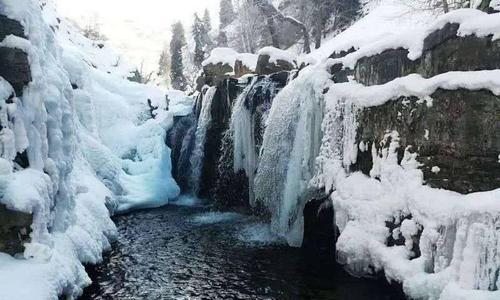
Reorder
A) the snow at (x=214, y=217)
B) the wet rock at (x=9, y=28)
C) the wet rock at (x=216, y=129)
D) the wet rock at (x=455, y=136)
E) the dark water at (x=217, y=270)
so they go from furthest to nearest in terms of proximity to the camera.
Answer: the wet rock at (x=216, y=129)
the snow at (x=214, y=217)
the dark water at (x=217, y=270)
the wet rock at (x=9, y=28)
the wet rock at (x=455, y=136)

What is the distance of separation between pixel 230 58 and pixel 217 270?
579 inches

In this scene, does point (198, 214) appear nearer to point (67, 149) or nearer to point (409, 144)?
point (67, 149)

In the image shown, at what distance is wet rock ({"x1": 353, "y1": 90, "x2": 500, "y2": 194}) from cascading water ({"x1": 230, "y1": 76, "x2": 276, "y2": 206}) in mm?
8017

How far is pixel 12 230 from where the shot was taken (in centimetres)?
696

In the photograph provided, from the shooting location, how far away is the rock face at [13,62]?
794 centimetres

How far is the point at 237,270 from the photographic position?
10312mm

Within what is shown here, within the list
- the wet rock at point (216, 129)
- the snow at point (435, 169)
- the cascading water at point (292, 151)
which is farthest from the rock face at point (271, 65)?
the snow at point (435, 169)

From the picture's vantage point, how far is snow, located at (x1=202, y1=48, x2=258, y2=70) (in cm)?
2150

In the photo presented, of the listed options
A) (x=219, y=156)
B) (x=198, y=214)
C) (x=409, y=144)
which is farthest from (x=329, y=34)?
(x=409, y=144)

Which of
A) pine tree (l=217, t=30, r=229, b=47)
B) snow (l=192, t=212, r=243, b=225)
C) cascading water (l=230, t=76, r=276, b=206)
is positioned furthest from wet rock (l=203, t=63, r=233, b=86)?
pine tree (l=217, t=30, r=229, b=47)

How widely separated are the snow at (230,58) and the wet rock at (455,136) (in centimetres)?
1327

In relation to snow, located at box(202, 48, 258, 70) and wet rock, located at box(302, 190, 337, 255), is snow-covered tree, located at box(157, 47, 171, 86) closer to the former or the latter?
snow, located at box(202, 48, 258, 70)

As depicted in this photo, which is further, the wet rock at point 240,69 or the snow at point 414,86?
the wet rock at point 240,69

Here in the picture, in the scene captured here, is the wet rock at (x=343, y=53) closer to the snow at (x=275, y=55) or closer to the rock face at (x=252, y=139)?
the rock face at (x=252, y=139)
